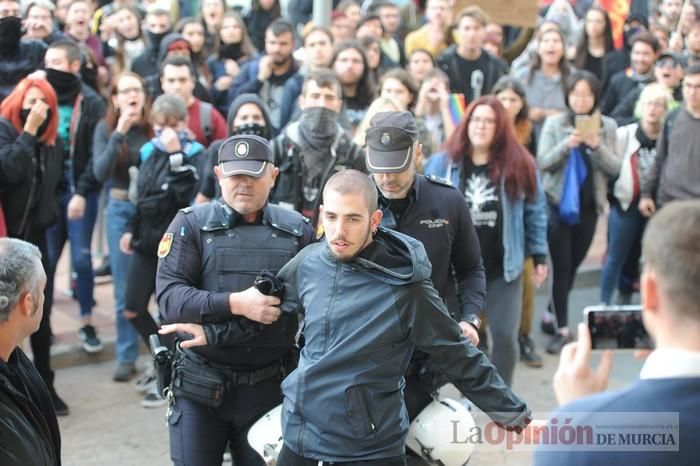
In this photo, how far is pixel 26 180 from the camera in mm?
5883

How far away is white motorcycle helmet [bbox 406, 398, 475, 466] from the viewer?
13.3 feet

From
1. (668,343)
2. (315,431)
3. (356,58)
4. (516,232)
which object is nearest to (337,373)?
(315,431)

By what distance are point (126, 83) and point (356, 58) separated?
1867mm

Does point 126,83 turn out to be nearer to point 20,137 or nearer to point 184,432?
point 20,137

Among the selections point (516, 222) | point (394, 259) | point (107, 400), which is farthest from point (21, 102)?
point (394, 259)

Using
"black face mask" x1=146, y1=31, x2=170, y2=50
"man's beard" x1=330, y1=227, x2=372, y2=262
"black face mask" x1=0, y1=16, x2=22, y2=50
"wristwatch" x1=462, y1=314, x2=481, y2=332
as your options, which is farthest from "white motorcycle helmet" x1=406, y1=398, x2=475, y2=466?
"black face mask" x1=146, y1=31, x2=170, y2=50

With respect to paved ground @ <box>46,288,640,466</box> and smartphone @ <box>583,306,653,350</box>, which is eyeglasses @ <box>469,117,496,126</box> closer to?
paved ground @ <box>46,288,640,466</box>

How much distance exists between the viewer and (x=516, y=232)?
5.85 m

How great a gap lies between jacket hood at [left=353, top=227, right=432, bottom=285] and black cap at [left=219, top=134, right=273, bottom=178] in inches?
27.4

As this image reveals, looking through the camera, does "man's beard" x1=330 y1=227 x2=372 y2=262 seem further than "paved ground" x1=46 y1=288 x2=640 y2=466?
No

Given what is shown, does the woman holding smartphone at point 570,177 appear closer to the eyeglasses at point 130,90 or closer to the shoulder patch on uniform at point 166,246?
the eyeglasses at point 130,90

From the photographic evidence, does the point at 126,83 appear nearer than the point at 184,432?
No

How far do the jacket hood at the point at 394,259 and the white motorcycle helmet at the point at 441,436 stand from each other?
2.79ft

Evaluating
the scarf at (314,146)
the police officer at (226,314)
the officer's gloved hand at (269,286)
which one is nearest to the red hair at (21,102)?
the scarf at (314,146)
